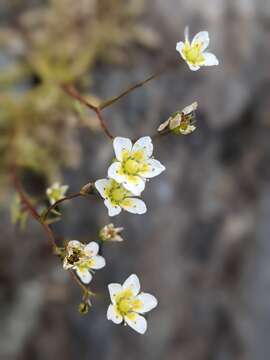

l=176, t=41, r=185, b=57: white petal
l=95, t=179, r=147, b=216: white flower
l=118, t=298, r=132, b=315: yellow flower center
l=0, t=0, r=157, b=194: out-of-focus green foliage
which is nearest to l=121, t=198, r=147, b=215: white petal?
l=95, t=179, r=147, b=216: white flower

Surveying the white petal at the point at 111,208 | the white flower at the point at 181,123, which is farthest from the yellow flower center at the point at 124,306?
the white flower at the point at 181,123

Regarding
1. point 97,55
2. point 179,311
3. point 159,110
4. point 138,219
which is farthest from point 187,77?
point 179,311

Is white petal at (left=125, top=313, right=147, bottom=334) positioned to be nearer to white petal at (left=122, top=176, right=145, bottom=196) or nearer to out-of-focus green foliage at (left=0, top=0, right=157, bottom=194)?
white petal at (left=122, top=176, right=145, bottom=196)

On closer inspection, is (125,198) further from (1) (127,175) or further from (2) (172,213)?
(2) (172,213)

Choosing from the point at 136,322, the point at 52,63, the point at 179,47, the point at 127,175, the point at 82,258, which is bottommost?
the point at 136,322

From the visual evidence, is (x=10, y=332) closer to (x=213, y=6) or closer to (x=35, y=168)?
(x=35, y=168)

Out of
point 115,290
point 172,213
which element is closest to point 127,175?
point 115,290
